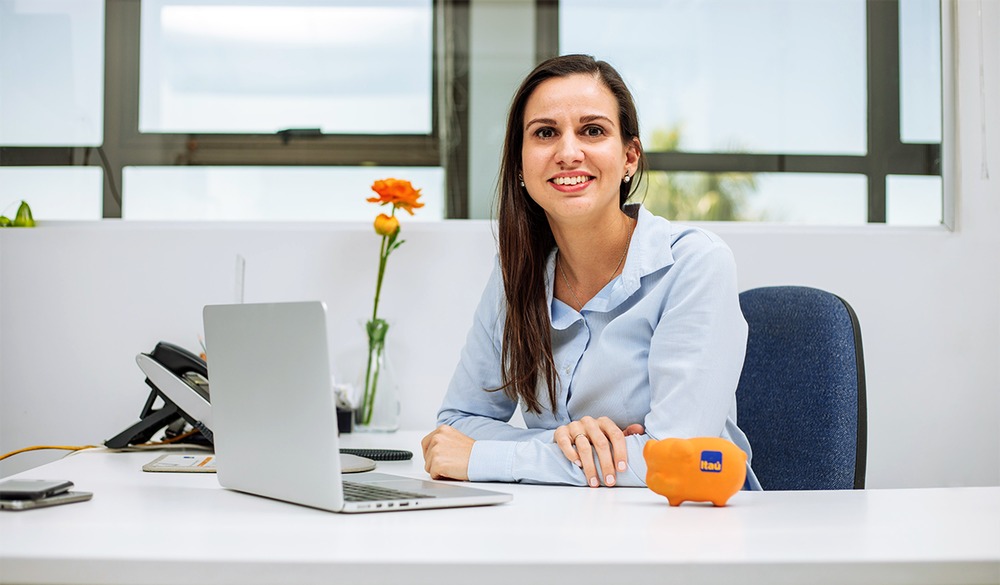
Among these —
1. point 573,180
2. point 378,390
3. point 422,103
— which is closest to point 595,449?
point 573,180

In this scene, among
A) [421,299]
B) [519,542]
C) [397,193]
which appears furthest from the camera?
[421,299]

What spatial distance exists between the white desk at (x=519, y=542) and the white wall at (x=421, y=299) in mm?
1290

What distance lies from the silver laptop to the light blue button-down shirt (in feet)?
0.80

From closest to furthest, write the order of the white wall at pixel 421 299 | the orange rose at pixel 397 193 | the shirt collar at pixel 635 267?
the shirt collar at pixel 635 267 < the orange rose at pixel 397 193 < the white wall at pixel 421 299

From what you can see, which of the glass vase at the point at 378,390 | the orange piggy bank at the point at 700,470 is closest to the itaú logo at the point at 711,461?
Answer: the orange piggy bank at the point at 700,470

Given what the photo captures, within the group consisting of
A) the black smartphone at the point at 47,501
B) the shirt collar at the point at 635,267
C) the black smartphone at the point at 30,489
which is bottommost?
the black smartphone at the point at 47,501

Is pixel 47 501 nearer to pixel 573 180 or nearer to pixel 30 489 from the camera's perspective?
pixel 30 489

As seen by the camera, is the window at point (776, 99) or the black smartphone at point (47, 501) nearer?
the black smartphone at point (47, 501)

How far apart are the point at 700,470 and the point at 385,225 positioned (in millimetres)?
1362

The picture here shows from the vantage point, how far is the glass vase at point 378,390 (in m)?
2.22

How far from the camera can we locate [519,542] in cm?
81

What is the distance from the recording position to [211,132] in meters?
2.50

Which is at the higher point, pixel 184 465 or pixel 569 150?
pixel 569 150

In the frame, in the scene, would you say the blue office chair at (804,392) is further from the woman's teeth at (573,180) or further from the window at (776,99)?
the window at (776,99)
